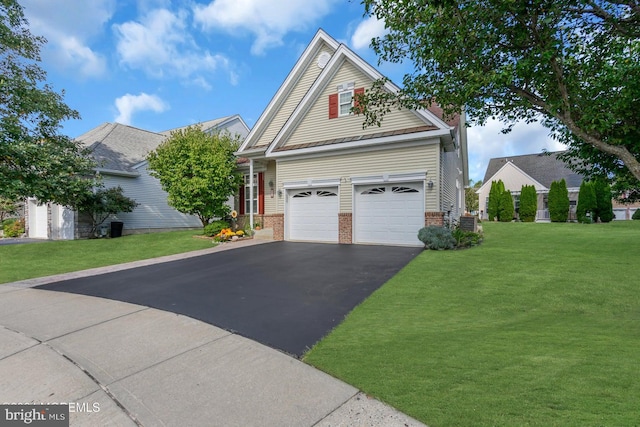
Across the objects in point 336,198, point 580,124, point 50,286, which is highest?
point 580,124

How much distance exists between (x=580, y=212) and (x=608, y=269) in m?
23.0

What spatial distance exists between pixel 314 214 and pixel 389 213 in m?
3.54

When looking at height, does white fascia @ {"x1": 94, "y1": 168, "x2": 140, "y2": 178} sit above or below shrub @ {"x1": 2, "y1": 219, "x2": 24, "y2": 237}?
above

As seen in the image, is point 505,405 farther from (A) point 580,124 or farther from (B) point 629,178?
(B) point 629,178

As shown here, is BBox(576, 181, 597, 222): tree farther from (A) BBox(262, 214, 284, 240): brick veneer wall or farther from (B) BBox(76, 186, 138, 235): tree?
(B) BBox(76, 186, 138, 235): tree

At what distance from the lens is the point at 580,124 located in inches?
230

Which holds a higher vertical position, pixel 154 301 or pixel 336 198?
pixel 336 198

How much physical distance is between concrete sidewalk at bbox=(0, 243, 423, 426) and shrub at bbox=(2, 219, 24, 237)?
70.4ft

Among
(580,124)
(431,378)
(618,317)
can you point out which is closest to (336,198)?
(580,124)

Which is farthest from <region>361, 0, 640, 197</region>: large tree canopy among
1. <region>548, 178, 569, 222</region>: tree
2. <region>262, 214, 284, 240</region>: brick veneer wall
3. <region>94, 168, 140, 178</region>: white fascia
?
<region>548, 178, 569, 222</region>: tree

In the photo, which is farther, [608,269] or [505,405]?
[608,269]

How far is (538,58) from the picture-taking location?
18.8 feet

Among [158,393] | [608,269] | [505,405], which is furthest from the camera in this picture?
[608,269]

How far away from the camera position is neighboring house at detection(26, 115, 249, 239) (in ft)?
57.4
